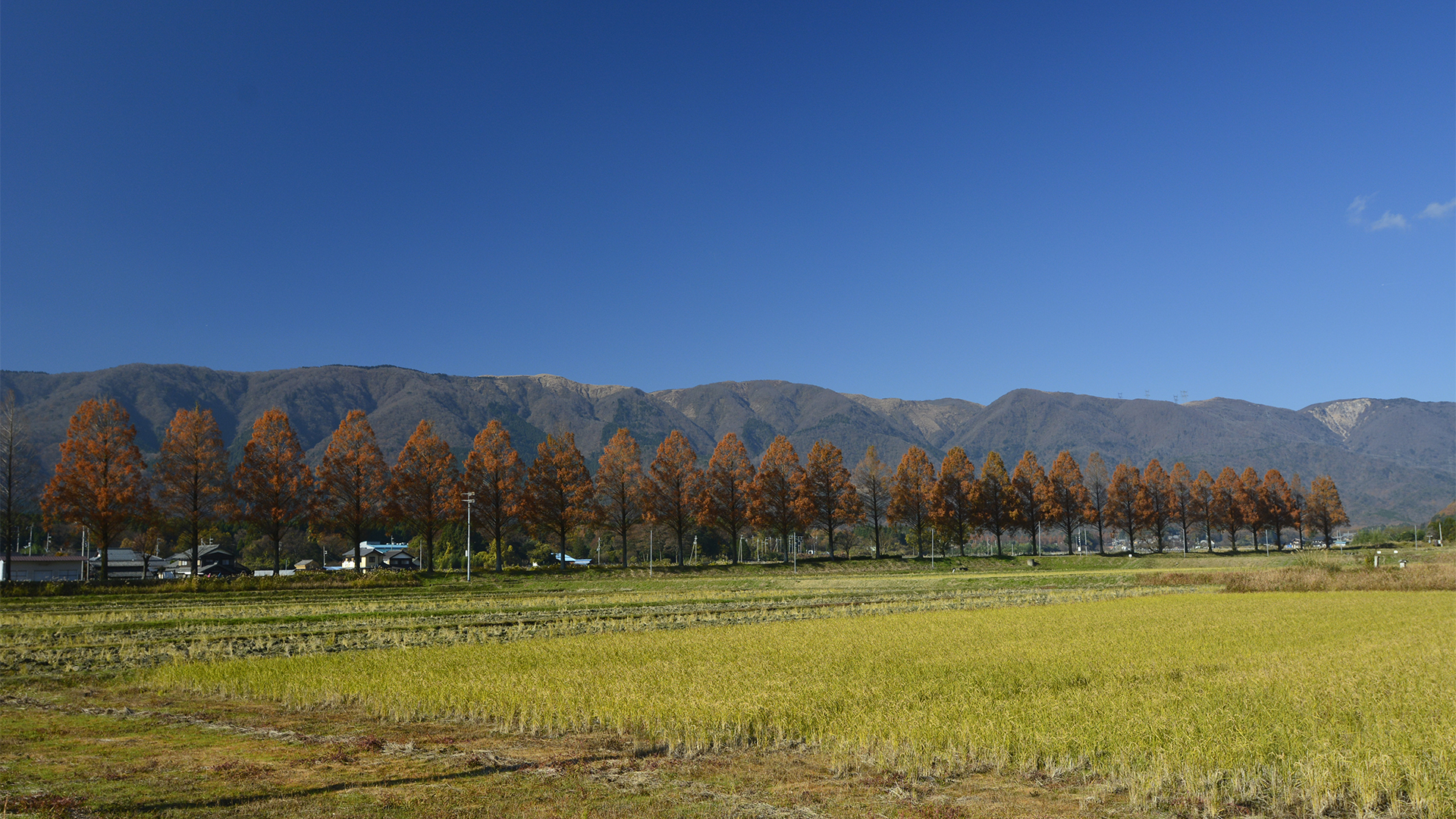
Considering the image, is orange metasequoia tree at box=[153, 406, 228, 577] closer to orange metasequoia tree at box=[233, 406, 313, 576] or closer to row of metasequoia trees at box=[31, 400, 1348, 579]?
row of metasequoia trees at box=[31, 400, 1348, 579]

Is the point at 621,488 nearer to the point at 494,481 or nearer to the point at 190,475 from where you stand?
the point at 494,481

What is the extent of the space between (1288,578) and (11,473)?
81.8 m

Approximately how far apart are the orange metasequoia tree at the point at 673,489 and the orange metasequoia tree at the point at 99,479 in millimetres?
40357

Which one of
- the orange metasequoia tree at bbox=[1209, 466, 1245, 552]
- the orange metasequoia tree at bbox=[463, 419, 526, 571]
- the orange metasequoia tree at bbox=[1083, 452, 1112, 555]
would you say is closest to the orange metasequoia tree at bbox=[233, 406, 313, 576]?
the orange metasequoia tree at bbox=[463, 419, 526, 571]

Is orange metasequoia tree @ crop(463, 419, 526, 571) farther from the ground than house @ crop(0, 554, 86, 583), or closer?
farther from the ground

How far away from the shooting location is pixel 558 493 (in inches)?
3009

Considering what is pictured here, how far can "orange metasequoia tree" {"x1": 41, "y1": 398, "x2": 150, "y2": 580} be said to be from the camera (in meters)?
54.2

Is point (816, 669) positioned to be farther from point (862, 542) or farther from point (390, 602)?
point (862, 542)

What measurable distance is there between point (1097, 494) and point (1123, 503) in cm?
414

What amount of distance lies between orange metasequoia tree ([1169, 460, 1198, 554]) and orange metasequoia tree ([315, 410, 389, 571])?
99.3 metres

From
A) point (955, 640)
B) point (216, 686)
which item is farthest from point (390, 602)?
point (955, 640)

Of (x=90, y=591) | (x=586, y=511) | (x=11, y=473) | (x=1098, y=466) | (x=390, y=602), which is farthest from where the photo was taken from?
(x=1098, y=466)

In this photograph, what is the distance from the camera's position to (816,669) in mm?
17594

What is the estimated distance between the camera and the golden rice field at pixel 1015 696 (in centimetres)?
933
